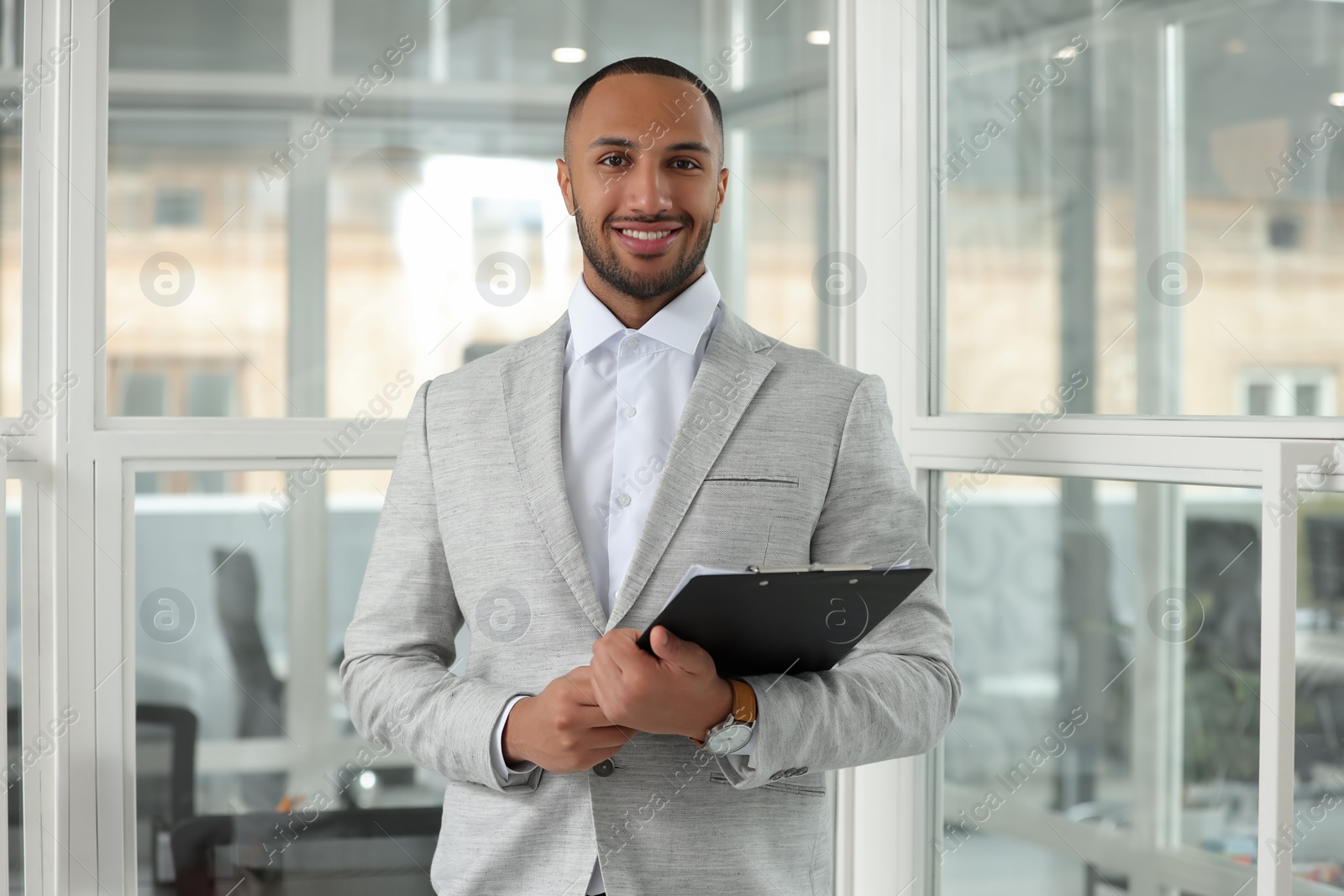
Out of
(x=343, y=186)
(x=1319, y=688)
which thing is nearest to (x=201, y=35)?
(x=343, y=186)

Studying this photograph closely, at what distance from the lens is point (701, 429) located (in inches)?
50.6

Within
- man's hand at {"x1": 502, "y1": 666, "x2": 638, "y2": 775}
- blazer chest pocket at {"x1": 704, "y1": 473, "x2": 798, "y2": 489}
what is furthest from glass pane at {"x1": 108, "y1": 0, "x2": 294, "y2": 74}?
man's hand at {"x1": 502, "y1": 666, "x2": 638, "y2": 775}

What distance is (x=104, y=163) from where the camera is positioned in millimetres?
1658

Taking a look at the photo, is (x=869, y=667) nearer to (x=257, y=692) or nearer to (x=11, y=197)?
(x=257, y=692)

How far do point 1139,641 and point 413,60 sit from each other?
4.43 ft

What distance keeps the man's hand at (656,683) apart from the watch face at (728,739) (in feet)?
0.08

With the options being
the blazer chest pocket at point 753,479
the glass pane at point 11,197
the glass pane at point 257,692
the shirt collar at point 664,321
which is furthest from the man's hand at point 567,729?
the glass pane at point 11,197

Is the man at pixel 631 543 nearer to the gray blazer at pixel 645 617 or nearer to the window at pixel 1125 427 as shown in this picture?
the gray blazer at pixel 645 617

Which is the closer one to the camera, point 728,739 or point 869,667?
point 728,739

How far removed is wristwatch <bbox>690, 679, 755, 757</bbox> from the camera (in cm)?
111

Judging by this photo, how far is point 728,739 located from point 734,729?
1 cm

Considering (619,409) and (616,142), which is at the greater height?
(616,142)

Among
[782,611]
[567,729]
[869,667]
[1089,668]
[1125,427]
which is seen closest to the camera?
[782,611]

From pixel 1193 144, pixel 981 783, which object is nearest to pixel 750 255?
pixel 1193 144
